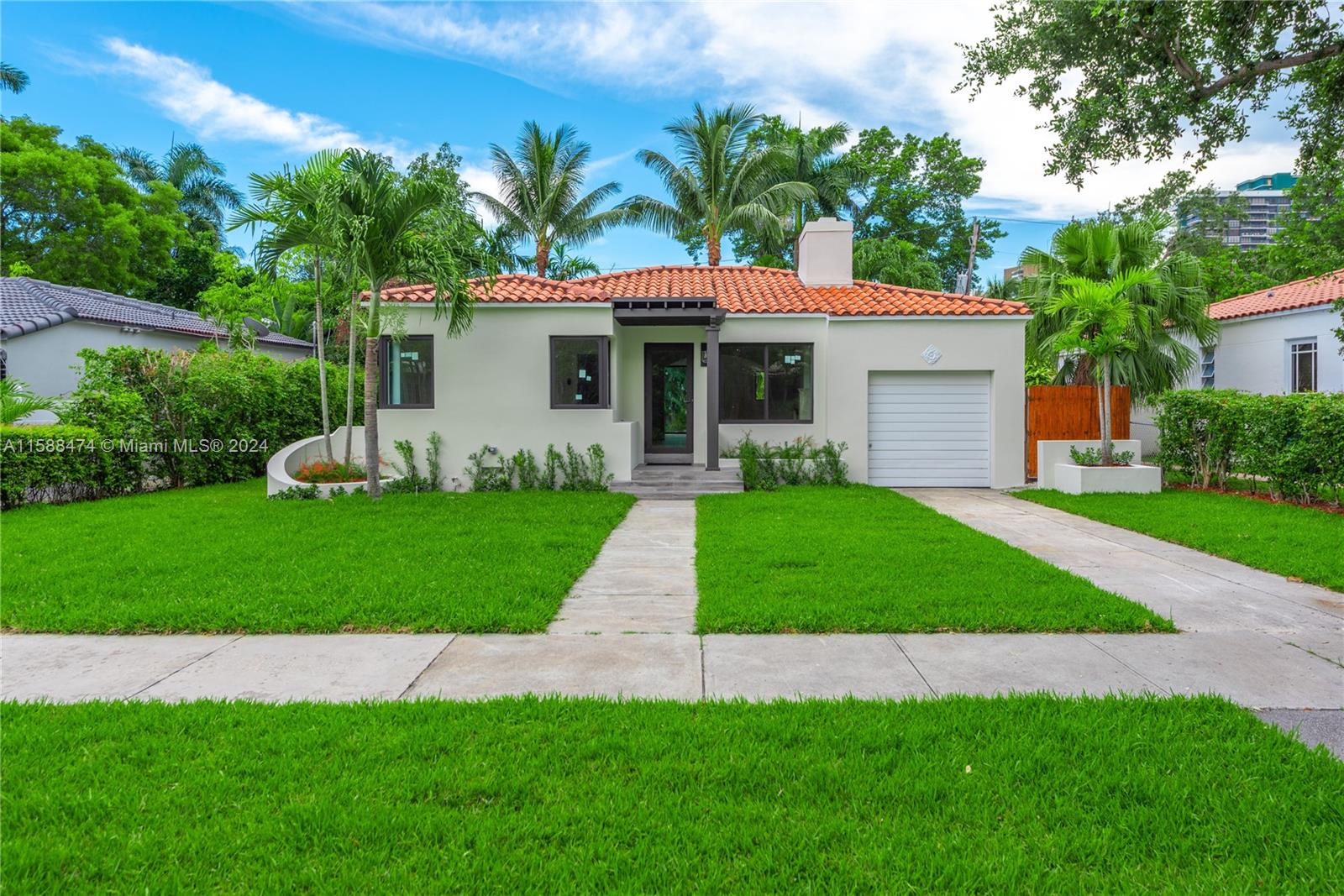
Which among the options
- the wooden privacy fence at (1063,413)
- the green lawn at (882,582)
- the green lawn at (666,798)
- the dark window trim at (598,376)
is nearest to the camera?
the green lawn at (666,798)

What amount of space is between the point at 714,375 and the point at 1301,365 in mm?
13459

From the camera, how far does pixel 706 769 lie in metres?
3.04

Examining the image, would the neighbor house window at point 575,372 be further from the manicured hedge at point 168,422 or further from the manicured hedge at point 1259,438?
the manicured hedge at point 1259,438

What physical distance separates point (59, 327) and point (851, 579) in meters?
20.8

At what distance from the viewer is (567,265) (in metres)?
28.3

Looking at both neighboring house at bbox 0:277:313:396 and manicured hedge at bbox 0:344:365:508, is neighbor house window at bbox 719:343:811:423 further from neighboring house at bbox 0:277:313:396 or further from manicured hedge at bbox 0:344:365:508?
neighboring house at bbox 0:277:313:396

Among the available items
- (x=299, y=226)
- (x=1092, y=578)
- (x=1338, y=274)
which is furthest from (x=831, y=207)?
(x=1092, y=578)

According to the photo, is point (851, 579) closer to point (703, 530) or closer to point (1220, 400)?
point (703, 530)

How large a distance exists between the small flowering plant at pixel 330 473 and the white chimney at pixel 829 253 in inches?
396

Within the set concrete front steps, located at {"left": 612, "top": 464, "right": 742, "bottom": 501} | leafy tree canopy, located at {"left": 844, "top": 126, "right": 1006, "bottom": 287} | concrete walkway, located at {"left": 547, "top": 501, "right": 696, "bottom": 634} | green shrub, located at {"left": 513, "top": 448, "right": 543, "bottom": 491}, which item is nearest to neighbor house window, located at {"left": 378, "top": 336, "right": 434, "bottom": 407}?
green shrub, located at {"left": 513, "top": 448, "right": 543, "bottom": 491}

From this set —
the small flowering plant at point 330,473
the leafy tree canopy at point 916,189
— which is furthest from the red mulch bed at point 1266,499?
the leafy tree canopy at point 916,189

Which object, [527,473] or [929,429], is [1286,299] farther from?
[527,473]

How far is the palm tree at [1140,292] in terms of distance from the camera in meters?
14.7

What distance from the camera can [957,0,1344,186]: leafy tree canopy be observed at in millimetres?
6699
